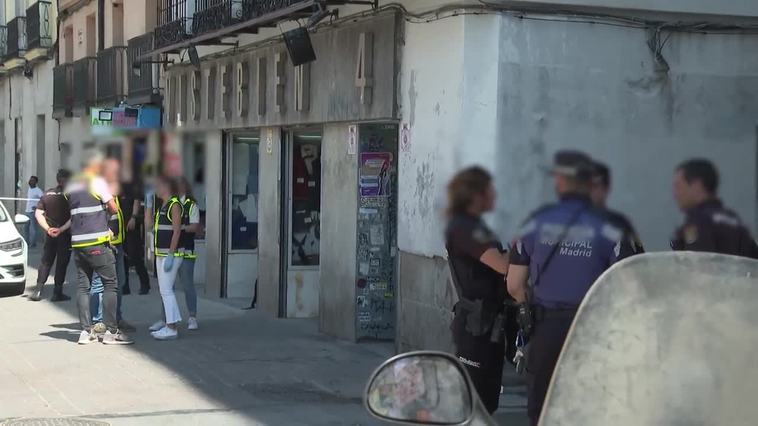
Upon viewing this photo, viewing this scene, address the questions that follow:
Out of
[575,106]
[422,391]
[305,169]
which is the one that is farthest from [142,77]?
[422,391]

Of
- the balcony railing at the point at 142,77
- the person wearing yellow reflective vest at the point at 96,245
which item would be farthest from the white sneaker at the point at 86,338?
the balcony railing at the point at 142,77

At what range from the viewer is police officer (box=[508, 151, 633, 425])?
497cm

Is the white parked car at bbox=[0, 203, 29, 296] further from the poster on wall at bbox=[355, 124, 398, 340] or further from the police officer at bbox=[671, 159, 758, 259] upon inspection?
the police officer at bbox=[671, 159, 758, 259]

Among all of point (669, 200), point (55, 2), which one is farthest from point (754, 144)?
point (55, 2)

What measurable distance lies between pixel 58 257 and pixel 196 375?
5386 millimetres

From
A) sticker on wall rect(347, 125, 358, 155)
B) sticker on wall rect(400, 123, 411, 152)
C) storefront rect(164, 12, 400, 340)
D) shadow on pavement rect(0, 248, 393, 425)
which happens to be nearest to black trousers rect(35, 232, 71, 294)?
shadow on pavement rect(0, 248, 393, 425)

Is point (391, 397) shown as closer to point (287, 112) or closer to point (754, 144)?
point (754, 144)

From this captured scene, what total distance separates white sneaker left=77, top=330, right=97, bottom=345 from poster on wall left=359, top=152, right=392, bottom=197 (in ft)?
9.84

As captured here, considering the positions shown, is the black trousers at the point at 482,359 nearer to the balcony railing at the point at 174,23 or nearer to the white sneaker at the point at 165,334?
the white sneaker at the point at 165,334

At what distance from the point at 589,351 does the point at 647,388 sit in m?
0.16

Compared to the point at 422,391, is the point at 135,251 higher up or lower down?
lower down

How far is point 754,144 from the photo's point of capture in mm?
8641

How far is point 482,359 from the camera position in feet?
19.4

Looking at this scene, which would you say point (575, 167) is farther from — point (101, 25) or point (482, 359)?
point (101, 25)
